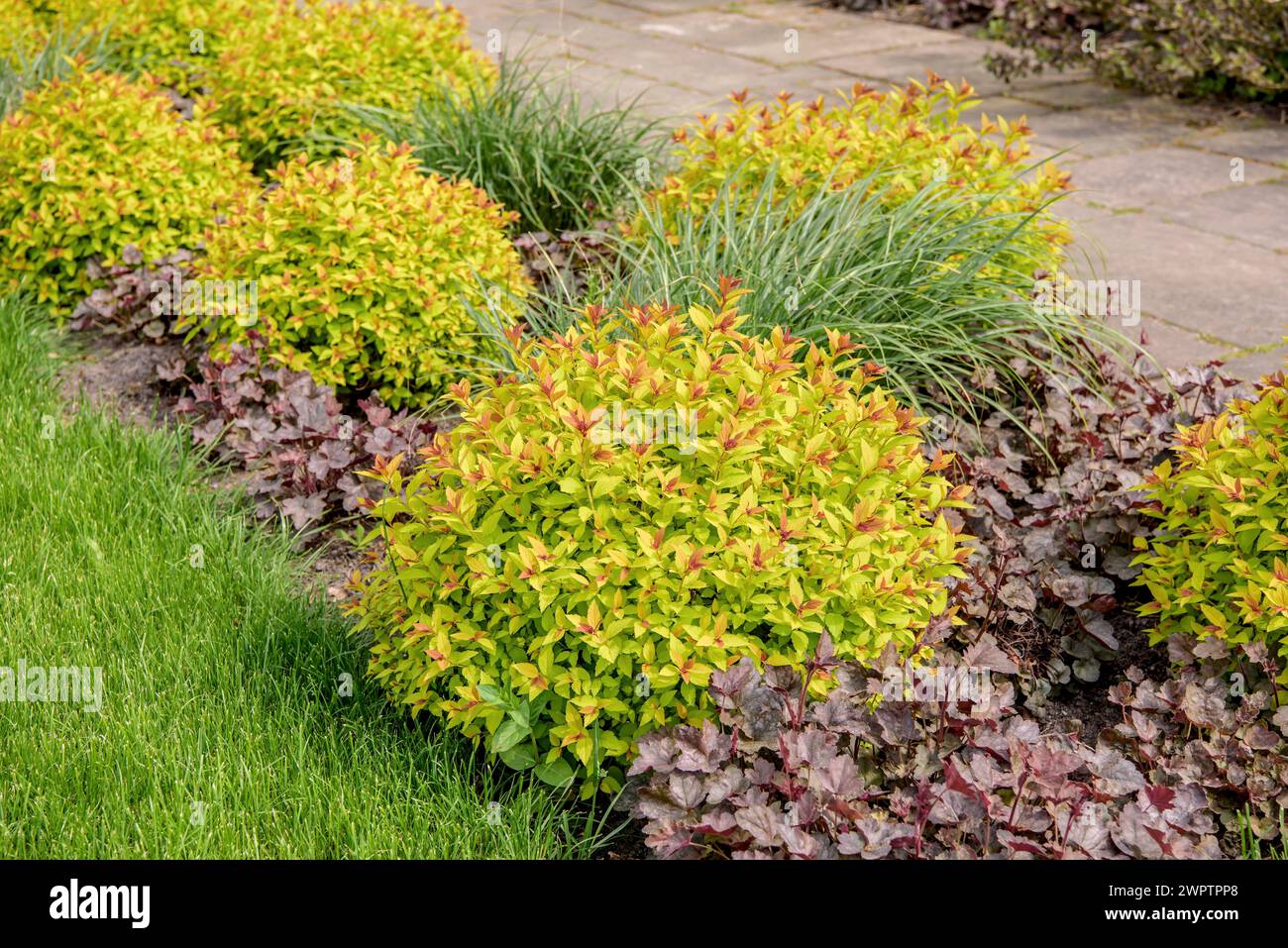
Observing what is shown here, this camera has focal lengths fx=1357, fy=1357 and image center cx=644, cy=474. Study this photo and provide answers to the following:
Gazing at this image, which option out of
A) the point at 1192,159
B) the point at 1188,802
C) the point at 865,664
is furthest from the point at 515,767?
the point at 1192,159

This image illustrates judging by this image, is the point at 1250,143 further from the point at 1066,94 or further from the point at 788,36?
the point at 788,36

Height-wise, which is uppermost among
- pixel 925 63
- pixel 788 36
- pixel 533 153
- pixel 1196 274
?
pixel 788 36

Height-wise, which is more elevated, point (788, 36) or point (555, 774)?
point (788, 36)

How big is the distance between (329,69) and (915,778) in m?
4.43

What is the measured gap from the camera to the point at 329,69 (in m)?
5.89

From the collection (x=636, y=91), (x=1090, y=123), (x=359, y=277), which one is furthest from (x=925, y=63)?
(x=359, y=277)

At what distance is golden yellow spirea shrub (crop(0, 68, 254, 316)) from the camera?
16.9 feet

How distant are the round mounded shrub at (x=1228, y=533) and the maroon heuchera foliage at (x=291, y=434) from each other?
1990mm

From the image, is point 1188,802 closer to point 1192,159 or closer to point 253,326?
point 253,326

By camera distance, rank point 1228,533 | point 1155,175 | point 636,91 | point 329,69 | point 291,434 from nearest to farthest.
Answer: point 1228,533
point 291,434
point 329,69
point 1155,175
point 636,91

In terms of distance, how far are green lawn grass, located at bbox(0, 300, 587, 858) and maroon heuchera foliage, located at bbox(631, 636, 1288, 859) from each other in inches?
14.6

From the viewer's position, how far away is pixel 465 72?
19.9 feet

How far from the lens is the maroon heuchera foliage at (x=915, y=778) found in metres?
2.49

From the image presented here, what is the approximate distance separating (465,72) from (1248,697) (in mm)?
4447
